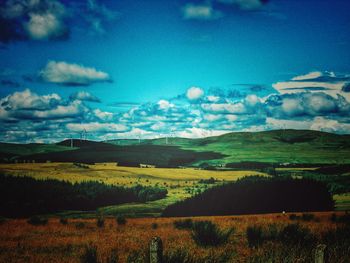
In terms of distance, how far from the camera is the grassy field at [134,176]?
79.6 ft

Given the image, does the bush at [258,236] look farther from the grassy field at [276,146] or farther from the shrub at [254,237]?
the grassy field at [276,146]

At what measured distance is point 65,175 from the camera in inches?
992

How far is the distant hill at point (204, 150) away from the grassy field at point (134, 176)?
3.61 ft

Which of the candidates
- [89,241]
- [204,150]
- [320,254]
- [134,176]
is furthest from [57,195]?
[320,254]

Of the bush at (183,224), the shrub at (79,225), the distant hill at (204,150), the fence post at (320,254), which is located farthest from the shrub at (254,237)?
the distant hill at (204,150)

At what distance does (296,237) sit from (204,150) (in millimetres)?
21897

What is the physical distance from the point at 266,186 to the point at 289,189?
1.49 meters

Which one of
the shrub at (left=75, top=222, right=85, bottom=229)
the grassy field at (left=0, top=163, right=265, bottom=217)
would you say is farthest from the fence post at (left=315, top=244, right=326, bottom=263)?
the grassy field at (left=0, top=163, right=265, bottom=217)

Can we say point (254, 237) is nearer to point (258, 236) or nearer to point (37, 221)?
point (258, 236)

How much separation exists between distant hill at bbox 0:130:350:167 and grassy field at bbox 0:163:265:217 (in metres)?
1.10

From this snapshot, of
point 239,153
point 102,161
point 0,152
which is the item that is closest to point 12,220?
point 0,152

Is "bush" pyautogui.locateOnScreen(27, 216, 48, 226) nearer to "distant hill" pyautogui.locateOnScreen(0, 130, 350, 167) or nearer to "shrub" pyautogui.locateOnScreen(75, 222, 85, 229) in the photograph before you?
"shrub" pyautogui.locateOnScreen(75, 222, 85, 229)

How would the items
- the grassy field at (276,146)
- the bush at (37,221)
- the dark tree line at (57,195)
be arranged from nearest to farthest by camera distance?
the bush at (37,221)
the dark tree line at (57,195)
the grassy field at (276,146)

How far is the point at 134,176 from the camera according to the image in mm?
26688
